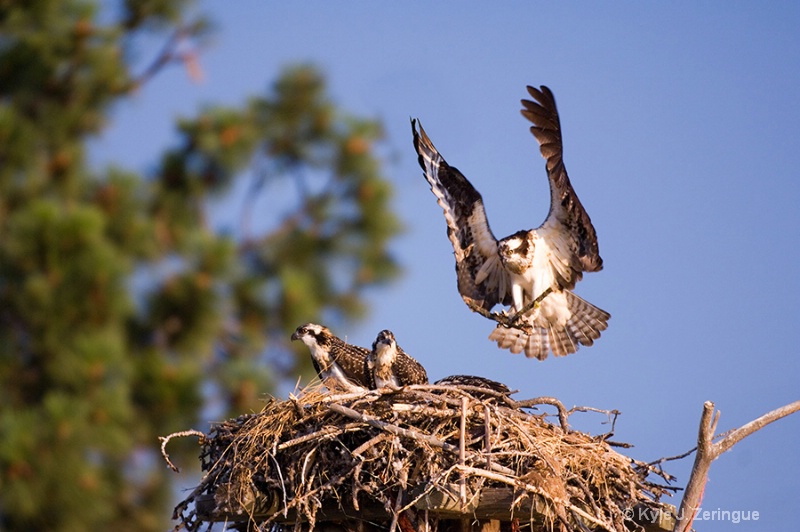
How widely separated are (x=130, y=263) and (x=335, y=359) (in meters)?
3.33

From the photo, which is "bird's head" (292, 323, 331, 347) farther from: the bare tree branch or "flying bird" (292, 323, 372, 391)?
the bare tree branch

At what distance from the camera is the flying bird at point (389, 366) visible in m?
6.13

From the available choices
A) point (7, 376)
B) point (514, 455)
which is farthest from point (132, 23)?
point (514, 455)

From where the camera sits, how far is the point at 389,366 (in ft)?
20.2

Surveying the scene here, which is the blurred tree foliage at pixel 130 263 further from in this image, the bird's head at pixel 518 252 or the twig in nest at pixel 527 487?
the twig in nest at pixel 527 487

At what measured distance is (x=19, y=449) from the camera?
327 inches

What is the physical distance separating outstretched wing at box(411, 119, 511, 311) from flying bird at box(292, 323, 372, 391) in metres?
0.89

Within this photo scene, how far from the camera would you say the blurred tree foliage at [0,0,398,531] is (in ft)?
28.2

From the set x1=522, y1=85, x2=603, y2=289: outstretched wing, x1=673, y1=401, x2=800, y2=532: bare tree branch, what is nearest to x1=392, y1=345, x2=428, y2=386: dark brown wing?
x1=522, y1=85, x2=603, y2=289: outstretched wing

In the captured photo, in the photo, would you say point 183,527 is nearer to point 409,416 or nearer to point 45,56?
point 409,416

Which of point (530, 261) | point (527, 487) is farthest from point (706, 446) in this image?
point (530, 261)

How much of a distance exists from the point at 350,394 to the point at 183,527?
971mm

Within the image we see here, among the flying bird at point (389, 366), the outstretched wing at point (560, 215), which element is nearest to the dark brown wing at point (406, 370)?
the flying bird at point (389, 366)

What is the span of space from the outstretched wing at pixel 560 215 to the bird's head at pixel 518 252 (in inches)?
5.0
